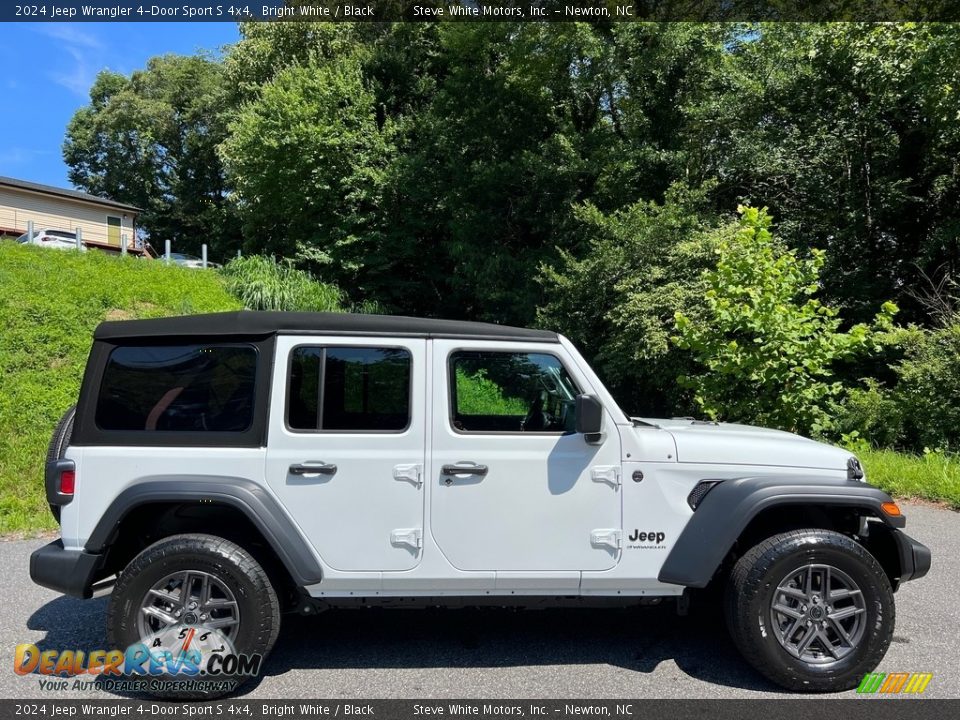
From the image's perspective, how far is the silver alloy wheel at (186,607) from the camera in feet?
11.8

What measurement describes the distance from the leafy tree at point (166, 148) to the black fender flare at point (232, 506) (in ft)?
141

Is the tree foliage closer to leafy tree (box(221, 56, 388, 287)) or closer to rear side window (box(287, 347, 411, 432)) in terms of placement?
Result: leafy tree (box(221, 56, 388, 287))

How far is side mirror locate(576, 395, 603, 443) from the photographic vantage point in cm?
364

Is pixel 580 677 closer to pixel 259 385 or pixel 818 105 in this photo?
pixel 259 385

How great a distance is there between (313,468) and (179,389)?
863mm

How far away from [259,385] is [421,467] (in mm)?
961

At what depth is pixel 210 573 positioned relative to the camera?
11.9ft

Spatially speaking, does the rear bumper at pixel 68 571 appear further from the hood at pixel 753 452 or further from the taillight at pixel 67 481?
Answer: the hood at pixel 753 452

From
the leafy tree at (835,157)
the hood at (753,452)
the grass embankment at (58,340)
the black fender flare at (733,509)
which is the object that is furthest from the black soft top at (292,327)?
the leafy tree at (835,157)

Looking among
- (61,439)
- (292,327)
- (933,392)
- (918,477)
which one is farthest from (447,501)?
(933,392)

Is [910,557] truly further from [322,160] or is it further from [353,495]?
[322,160]

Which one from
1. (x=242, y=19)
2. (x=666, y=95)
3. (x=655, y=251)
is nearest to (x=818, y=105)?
(x=666, y=95)

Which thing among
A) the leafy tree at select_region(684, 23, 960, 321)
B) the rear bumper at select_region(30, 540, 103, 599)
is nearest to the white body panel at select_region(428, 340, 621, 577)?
the rear bumper at select_region(30, 540, 103, 599)

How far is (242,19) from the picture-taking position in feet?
96.8
